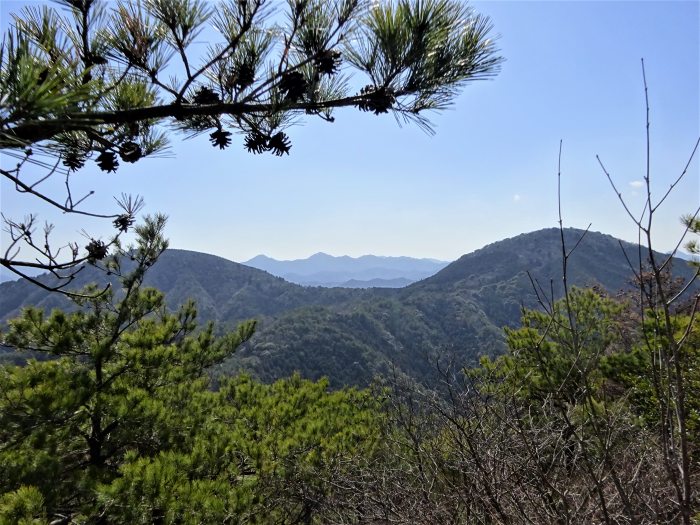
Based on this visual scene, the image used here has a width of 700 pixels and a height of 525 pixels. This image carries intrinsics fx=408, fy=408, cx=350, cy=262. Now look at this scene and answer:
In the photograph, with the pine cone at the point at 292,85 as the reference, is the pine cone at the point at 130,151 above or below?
below

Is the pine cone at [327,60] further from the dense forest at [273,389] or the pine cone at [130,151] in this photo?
the pine cone at [130,151]

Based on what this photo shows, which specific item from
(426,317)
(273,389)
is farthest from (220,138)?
(426,317)

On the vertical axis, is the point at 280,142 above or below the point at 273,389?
above

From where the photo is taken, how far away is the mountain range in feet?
267

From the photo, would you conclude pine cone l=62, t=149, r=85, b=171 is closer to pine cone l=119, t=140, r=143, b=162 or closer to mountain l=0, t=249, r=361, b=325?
pine cone l=119, t=140, r=143, b=162

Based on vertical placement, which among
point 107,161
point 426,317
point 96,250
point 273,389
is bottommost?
point 426,317

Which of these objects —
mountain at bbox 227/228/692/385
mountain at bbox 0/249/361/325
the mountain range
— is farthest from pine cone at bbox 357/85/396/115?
mountain at bbox 0/249/361/325

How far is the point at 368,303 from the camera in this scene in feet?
393

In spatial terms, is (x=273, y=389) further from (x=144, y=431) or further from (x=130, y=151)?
(x=130, y=151)

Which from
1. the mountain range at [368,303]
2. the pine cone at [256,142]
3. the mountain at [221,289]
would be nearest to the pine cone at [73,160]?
the pine cone at [256,142]

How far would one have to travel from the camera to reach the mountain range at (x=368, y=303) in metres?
81.2

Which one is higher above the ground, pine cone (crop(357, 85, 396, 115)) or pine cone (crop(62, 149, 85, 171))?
pine cone (crop(357, 85, 396, 115))

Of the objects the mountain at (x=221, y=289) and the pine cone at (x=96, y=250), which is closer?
the pine cone at (x=96, y=250)

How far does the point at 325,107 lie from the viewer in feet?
6.38
